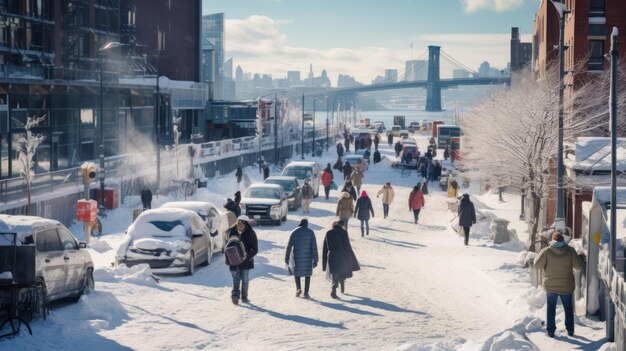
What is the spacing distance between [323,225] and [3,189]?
34.5 ft

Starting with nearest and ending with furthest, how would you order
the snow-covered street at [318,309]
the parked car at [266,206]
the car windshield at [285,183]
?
the snow-covered street at [318,309], the parked car at [266,206], the car windshield at [285,183]

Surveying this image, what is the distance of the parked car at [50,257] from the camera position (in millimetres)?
13414

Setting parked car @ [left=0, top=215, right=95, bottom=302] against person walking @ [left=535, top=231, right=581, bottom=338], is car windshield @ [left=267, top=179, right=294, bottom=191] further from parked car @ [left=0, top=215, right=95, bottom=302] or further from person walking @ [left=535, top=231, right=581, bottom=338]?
person walking @ [left=535, top=231, right=581, bottom=338]

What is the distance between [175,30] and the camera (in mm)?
91500

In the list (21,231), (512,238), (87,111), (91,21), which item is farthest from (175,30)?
(21,231)

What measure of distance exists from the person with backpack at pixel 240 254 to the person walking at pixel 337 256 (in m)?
1.56

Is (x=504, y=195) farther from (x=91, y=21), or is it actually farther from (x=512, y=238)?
(x=91, y=21)

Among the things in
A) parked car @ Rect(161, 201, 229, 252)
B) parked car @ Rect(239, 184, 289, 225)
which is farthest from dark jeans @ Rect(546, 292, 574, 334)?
parked car @ Rect(239, 184, 289, 225)

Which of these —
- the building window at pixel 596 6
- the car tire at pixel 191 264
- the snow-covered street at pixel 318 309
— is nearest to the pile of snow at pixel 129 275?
the snow-covered street at pixel 318 309

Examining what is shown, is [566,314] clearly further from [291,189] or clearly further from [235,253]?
[291,189]

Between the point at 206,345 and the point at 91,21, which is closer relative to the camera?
the point at 206,345

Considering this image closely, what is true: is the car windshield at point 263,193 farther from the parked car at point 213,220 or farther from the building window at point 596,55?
the building window at point 596,55

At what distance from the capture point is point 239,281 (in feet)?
56.2

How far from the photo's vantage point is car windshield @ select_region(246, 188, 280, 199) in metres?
32.8
